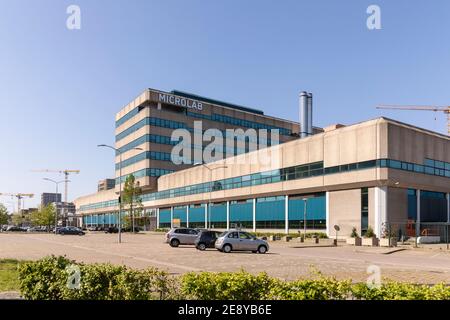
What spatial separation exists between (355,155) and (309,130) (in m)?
41.2

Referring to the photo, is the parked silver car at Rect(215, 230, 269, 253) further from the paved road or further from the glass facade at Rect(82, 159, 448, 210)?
the glass facade at Rect(82, 159, 448, 210)

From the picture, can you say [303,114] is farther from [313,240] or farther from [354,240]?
[354,240]

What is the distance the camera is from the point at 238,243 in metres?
32.7

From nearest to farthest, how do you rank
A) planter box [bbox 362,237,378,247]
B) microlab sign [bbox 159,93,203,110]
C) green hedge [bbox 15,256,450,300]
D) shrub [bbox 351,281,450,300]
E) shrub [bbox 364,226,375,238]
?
shrub [bbox 351,281,450,300] → green hedge [bbox 15,256,450,300] → planter box [bbox 362,237,378,247] → shrub [bbox 364,226,375,238] → microlab sign [bbox 159,93,203,110]

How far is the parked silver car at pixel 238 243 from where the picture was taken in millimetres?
32438

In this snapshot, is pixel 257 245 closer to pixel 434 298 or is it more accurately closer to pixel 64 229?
pixel 434 298

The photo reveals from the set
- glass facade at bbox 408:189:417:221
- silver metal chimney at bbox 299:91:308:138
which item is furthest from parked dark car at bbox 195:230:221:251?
silver metal chimney at bbox 299:91:308:138

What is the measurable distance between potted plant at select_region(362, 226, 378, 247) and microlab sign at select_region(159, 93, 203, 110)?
216ft

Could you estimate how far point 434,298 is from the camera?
6.77 m

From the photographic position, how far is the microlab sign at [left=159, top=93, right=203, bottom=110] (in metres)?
104

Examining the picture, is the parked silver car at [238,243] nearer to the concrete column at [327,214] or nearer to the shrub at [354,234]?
the shrub at [354,234]
